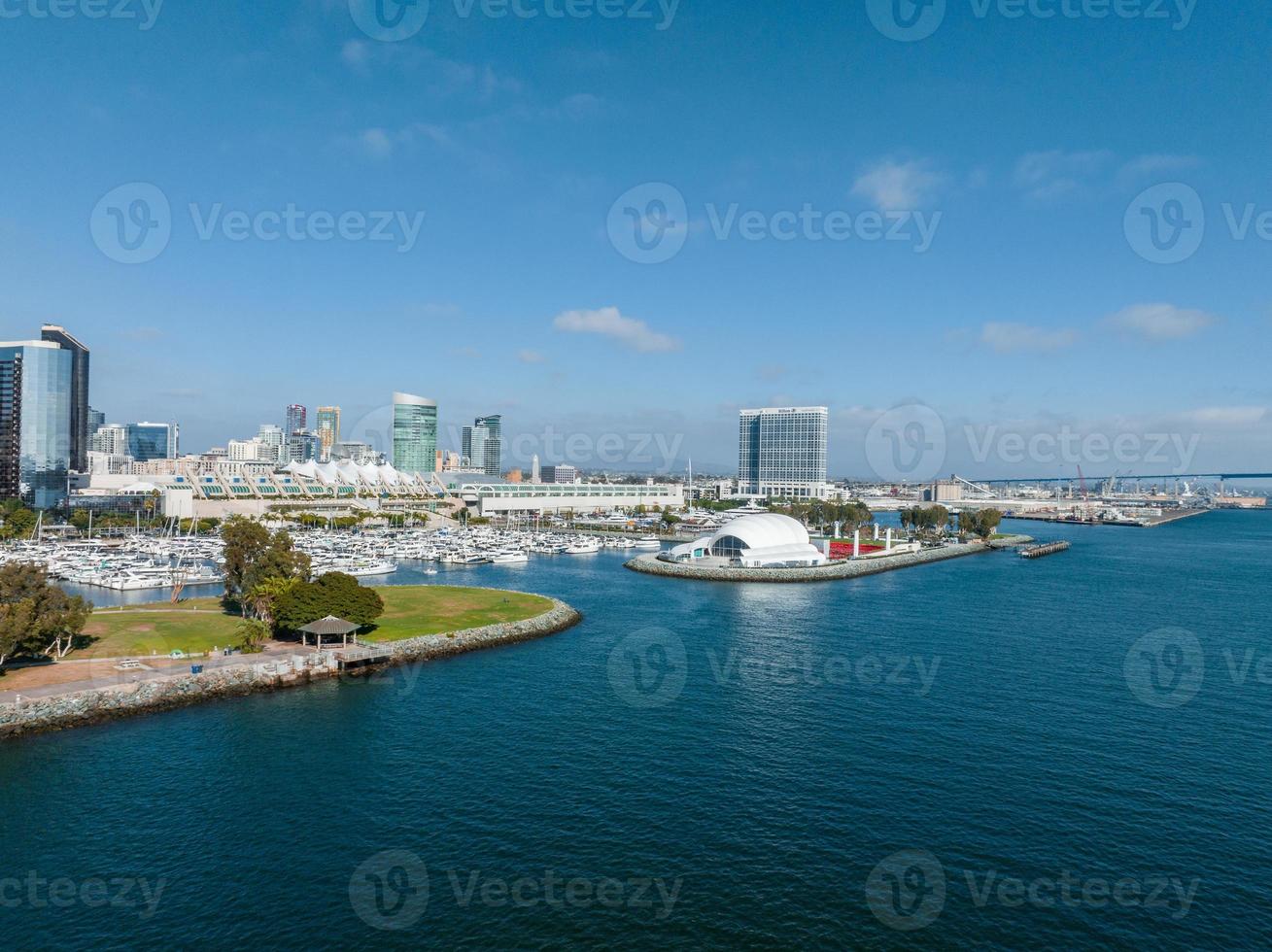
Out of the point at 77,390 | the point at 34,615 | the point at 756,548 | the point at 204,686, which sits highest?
the point at 77,390

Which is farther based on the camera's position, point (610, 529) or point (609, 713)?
point (610, 529)

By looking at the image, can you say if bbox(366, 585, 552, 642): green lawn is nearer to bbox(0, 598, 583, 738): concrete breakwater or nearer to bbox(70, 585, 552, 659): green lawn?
bbox(70, 585, 552, 659): green lawn

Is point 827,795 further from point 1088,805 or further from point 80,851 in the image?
point 80,851

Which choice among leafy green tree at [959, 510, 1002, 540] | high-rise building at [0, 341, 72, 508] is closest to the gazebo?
leafy green tree at [959, 510, 1002, 540]

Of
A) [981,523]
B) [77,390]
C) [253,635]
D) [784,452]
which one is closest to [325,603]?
[253,635]

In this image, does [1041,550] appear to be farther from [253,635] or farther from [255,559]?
[253,635]

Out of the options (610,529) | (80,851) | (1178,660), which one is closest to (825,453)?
(610,529)
